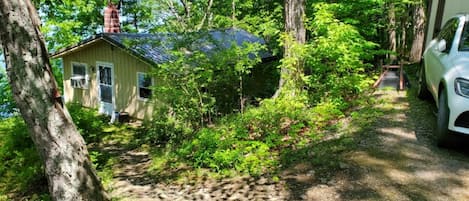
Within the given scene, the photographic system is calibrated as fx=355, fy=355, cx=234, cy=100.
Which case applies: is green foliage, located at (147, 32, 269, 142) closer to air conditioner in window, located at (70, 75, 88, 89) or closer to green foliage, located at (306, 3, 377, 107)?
green foliage, located at (306, 3, 377, 107)

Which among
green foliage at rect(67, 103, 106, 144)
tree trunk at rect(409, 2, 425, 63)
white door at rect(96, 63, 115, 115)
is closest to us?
green foliage at rect(67, 103, 106, 144)

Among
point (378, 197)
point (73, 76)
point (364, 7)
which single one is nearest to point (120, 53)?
point (73, 76)

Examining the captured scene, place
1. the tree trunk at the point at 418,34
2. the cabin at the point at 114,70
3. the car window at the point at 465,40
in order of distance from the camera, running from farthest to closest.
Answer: the tree trunk at the point at 418,34
the cabin at the point at 114,70
the car window at the point at 465,40

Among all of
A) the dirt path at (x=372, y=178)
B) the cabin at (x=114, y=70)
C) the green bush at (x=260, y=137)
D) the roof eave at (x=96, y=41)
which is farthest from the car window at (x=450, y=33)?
the roof eave at (x=96, y=41)

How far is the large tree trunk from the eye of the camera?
3.18m

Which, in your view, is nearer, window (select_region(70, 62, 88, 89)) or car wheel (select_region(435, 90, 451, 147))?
car wheel (select_region(435, 90, 451, 147))

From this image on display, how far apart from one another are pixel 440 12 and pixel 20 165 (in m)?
10.1

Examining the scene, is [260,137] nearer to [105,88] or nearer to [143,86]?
[143,86]

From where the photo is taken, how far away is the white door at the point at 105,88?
1341 cm

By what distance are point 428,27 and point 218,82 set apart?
6.18 meters

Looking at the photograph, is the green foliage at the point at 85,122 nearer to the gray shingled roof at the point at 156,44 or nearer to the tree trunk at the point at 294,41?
the gray shingled roof at the point at 156,44

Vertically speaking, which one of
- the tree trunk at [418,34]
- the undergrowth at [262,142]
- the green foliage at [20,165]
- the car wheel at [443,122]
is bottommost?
the green foliage at [20,165]

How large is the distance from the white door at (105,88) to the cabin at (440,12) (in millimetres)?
10570

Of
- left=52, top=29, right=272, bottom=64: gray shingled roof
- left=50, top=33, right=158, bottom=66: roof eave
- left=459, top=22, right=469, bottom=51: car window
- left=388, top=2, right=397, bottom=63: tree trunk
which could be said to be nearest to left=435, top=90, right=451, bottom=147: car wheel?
left=459, top=22, right=469, bottom=51: car window
